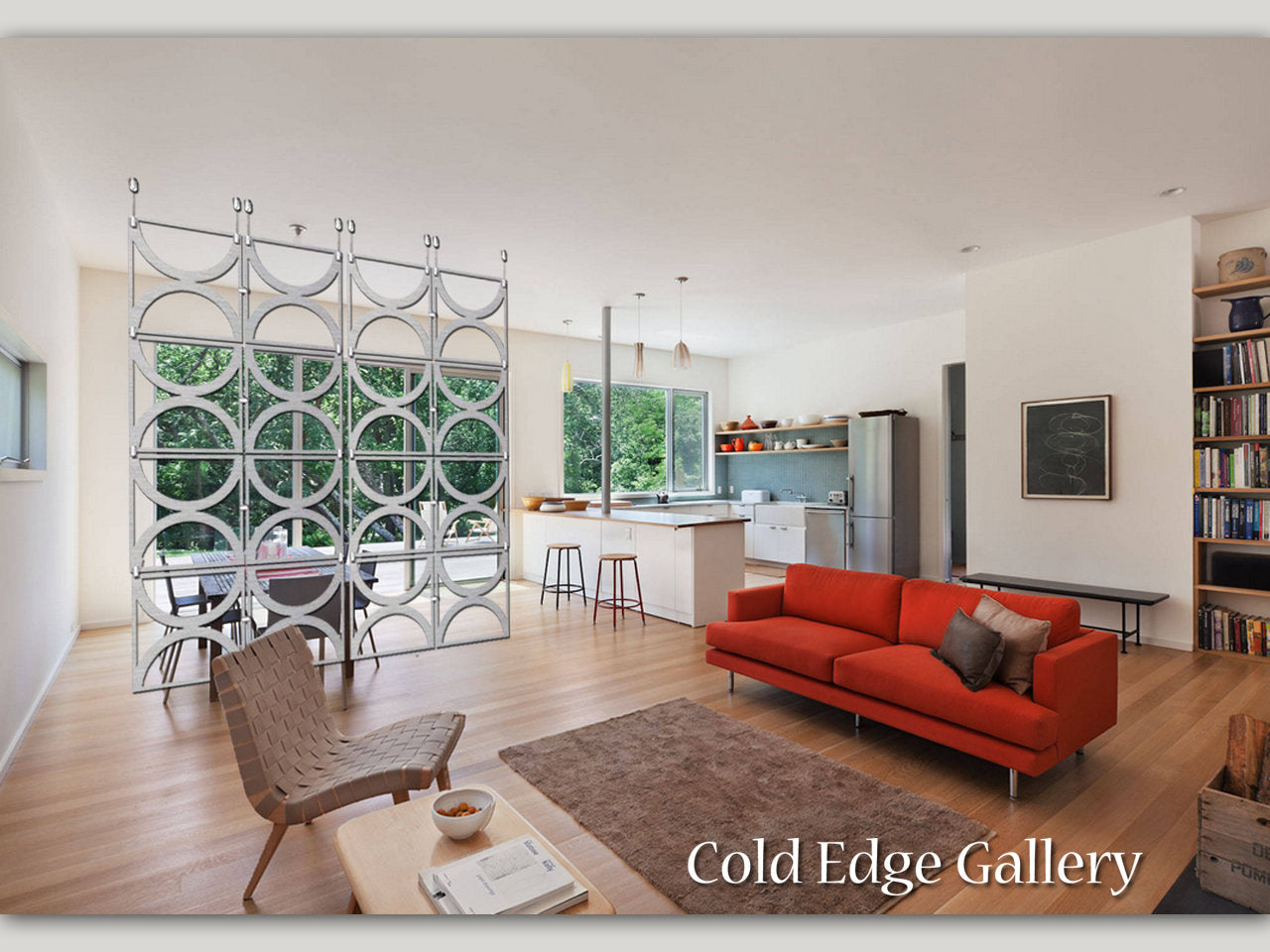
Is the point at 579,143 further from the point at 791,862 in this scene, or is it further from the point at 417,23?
the point at 791,862

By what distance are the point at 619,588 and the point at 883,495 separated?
320cm

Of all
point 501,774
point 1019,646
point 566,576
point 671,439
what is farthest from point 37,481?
point 671,439

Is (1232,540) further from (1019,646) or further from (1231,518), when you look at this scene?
(1019,646)

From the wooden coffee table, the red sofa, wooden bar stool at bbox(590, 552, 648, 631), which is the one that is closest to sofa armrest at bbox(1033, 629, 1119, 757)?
the red sofa

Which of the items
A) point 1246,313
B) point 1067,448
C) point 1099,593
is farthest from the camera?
point 1067,448

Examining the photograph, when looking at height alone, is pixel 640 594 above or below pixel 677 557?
below

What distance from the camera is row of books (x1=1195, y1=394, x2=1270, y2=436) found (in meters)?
4.41

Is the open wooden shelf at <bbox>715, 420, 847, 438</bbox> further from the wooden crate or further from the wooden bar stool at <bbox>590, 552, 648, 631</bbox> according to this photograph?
the wooden crate

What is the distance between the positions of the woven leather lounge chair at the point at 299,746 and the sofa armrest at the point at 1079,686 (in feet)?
7.53

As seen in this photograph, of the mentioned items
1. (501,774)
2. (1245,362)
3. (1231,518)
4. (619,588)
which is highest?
(1245,362)

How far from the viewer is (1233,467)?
4.53m

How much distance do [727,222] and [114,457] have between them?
5367mm

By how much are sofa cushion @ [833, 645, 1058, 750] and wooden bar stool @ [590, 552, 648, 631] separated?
270cm

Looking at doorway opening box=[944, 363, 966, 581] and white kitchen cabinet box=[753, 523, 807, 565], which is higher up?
doorway opening box=[944, 363, 966, 581]
